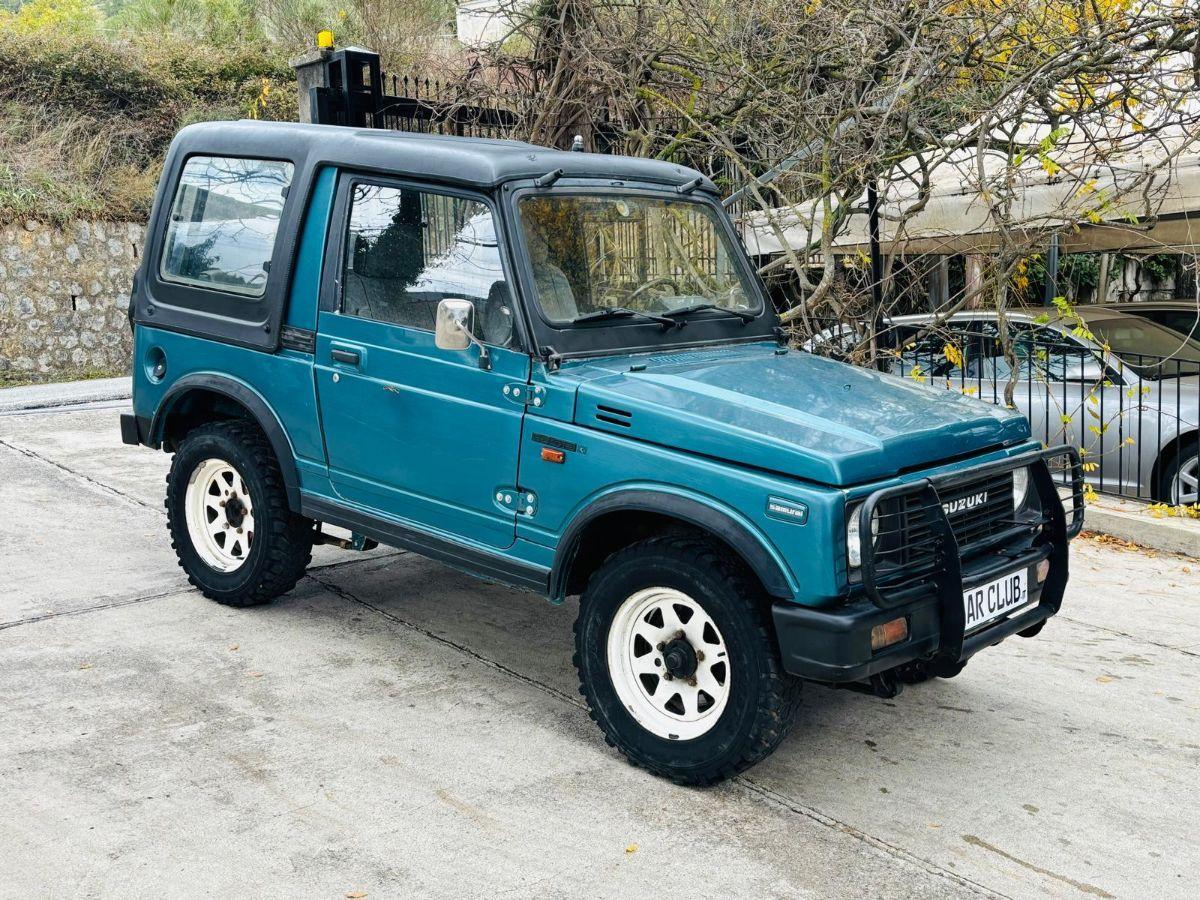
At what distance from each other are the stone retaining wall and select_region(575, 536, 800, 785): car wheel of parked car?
1244 centimetres

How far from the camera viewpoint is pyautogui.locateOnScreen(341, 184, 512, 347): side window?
471 centimetres

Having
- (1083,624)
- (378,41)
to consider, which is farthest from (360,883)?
(378,41)

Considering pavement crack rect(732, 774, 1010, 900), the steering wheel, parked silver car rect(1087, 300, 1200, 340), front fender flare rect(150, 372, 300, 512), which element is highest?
the steering wheel

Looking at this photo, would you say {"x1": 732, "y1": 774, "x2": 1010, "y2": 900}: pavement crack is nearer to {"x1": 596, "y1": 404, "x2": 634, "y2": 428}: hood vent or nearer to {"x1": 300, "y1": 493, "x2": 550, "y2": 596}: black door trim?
{"x1": 300, "y1": 493, "x2": 550, "y2": 596}: black door trim

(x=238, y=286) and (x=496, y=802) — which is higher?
(x=238, y=286)

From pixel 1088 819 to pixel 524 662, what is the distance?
2.36 metres

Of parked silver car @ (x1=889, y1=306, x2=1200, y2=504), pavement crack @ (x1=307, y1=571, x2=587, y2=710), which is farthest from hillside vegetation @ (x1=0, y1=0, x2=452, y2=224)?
pavement crack @ (x1=307, y1=571, x2=587, y2=710)

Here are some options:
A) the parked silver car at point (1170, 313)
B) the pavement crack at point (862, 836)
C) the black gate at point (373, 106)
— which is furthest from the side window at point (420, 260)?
the parked silver car at point (1170, 313)

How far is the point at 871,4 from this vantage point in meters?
8.34

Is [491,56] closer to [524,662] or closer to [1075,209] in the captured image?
[1075,209]

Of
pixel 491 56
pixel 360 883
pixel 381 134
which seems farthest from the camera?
pixel 491 56

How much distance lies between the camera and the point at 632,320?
16.0 ft

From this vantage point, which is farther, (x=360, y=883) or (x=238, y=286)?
(x=238, y=286)

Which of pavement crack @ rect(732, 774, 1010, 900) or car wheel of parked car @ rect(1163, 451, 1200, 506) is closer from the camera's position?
pavement crack @ rect(732, 774, 1010, 900)
